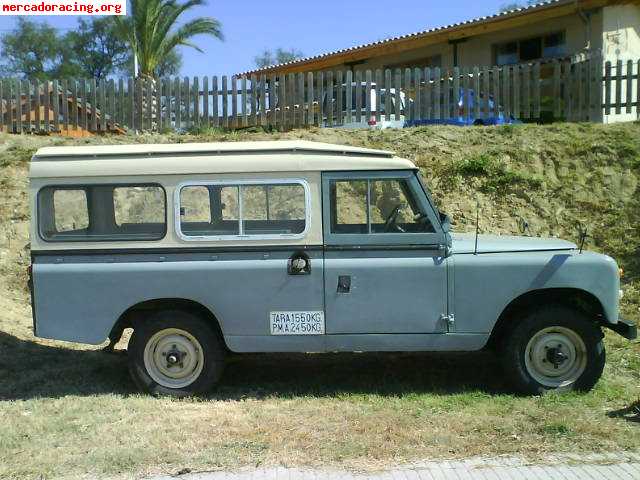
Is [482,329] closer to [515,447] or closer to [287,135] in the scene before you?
[515,447]

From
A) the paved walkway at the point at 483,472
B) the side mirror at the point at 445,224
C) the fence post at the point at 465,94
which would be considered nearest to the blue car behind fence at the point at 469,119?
the fence post at the point at 465,94

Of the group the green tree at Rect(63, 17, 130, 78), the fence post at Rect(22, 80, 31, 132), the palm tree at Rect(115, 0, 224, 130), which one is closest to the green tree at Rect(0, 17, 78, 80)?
the green tree at Rect(63, 17, 130, 78)

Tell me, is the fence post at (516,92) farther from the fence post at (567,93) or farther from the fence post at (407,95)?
the fence post at (407,95)

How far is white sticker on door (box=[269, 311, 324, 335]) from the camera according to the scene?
588 centimetres

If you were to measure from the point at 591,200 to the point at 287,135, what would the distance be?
5482 millimetres

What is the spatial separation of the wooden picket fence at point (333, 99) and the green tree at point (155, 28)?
1014 centimetres

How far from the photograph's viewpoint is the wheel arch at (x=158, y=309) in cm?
602

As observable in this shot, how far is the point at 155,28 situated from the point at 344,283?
67.6 ft

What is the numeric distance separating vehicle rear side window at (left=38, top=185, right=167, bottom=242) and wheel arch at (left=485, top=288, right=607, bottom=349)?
299 cm

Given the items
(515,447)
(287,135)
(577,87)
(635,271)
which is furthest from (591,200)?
(515,447)

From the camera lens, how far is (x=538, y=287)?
5785mm

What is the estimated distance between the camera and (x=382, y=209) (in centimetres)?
602

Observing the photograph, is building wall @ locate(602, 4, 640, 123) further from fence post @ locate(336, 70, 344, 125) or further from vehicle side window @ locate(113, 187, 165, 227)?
vehicle side window @ locate(113, 187, 165, 227)

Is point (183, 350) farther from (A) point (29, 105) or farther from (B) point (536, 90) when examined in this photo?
(A) point (29, 105)
